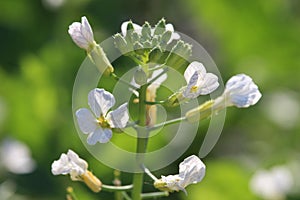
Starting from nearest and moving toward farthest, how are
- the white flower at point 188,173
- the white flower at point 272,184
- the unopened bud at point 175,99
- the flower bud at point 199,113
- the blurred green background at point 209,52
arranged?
1. the white flower at point 188,173
2. the unopened bud at point 175,99
3. the flower bud at point 199,113
4. the white flower at point 272,184
5. the blurred green background at point 209,52

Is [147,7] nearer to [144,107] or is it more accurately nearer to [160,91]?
[160,91]

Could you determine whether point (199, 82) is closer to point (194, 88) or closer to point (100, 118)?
point (194, 88)

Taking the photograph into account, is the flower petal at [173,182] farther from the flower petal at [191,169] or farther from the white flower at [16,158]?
the white flower at [16,158]

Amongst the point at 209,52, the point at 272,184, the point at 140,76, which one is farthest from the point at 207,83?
the point at 209,52

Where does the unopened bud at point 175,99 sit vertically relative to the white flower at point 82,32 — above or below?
below

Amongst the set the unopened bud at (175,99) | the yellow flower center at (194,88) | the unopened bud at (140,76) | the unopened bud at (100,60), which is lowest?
the unopened bud at (175,99)

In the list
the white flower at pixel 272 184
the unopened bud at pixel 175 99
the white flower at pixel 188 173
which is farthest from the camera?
the white flower at pixel 272 184

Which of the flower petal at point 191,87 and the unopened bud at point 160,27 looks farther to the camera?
the unopened bud at point 160,27

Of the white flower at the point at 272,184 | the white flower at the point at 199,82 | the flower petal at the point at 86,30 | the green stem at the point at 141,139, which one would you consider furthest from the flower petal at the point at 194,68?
the white flower at the point at 272,184
